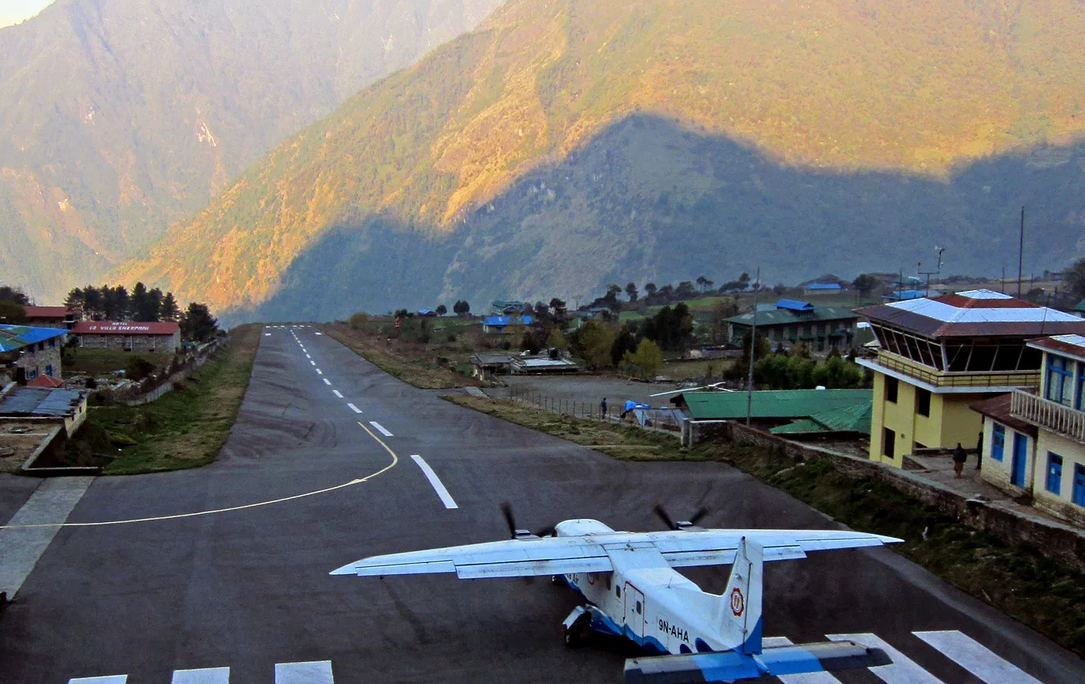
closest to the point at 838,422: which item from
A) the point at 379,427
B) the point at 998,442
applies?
the point at 998,442

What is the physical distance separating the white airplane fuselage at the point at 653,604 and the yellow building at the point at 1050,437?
43.6 feet

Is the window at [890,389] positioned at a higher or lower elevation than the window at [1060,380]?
lower

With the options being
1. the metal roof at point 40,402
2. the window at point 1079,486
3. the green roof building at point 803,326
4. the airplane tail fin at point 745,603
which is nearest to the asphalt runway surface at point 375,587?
the airplane tail fin at point 745,603

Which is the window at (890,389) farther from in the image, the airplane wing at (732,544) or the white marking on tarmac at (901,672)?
the white marking on tarmac at (901,672)

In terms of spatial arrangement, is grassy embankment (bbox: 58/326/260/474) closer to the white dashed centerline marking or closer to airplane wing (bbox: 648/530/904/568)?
the white dashed centerline marking

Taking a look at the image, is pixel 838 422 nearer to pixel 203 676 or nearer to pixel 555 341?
pixel 203 676

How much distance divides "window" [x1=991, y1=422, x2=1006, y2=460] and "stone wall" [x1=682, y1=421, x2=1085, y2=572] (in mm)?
3208

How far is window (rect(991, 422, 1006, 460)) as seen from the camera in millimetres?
29934

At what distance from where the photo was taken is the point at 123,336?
107 m

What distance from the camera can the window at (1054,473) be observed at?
26.8 metres

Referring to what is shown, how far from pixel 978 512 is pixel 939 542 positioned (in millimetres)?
1350

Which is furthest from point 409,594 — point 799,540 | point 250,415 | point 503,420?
point 250,415

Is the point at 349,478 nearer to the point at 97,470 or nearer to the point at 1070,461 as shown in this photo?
the point at 97,470

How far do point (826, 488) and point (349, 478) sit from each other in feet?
59.7
